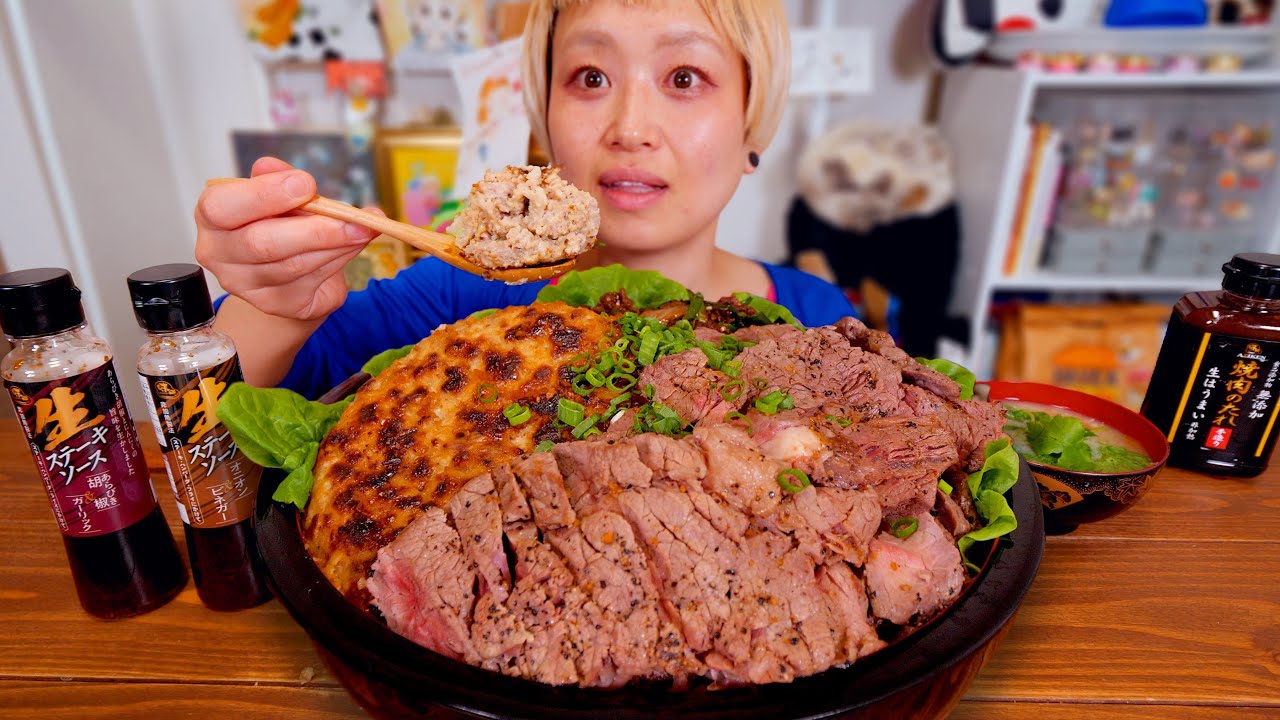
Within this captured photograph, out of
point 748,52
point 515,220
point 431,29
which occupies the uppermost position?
point 431,29

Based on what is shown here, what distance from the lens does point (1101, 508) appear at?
1226mm

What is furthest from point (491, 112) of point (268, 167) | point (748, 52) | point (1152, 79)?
point (1152, 79)

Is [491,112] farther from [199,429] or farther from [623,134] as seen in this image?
[199,429]

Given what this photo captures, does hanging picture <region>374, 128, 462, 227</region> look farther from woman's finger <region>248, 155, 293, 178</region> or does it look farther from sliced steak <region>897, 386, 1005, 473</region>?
sliced steak <region>897, 386, 1005, 473</region>

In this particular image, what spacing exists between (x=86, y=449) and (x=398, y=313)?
0.91 meters

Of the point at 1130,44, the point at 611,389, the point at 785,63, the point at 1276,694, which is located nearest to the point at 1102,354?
the point at 1130,44

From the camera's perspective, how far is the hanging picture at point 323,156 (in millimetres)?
3426

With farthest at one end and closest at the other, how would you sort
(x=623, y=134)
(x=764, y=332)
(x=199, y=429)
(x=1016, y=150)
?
(x=1016, y=150) → (x=623, y=134) → (x=764, y=332) → (x=199, y=429)

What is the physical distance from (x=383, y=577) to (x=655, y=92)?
1233mm

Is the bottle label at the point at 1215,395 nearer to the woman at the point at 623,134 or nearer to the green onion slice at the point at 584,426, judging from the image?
the woman at the point at 623,134

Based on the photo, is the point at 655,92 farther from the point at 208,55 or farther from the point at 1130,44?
the point at 208,55

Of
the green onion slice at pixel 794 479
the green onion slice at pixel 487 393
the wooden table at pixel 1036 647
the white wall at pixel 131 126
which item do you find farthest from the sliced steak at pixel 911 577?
the white wall at pixel 131 126

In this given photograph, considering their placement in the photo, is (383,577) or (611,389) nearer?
(383,577)

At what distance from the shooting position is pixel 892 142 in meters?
3.29
